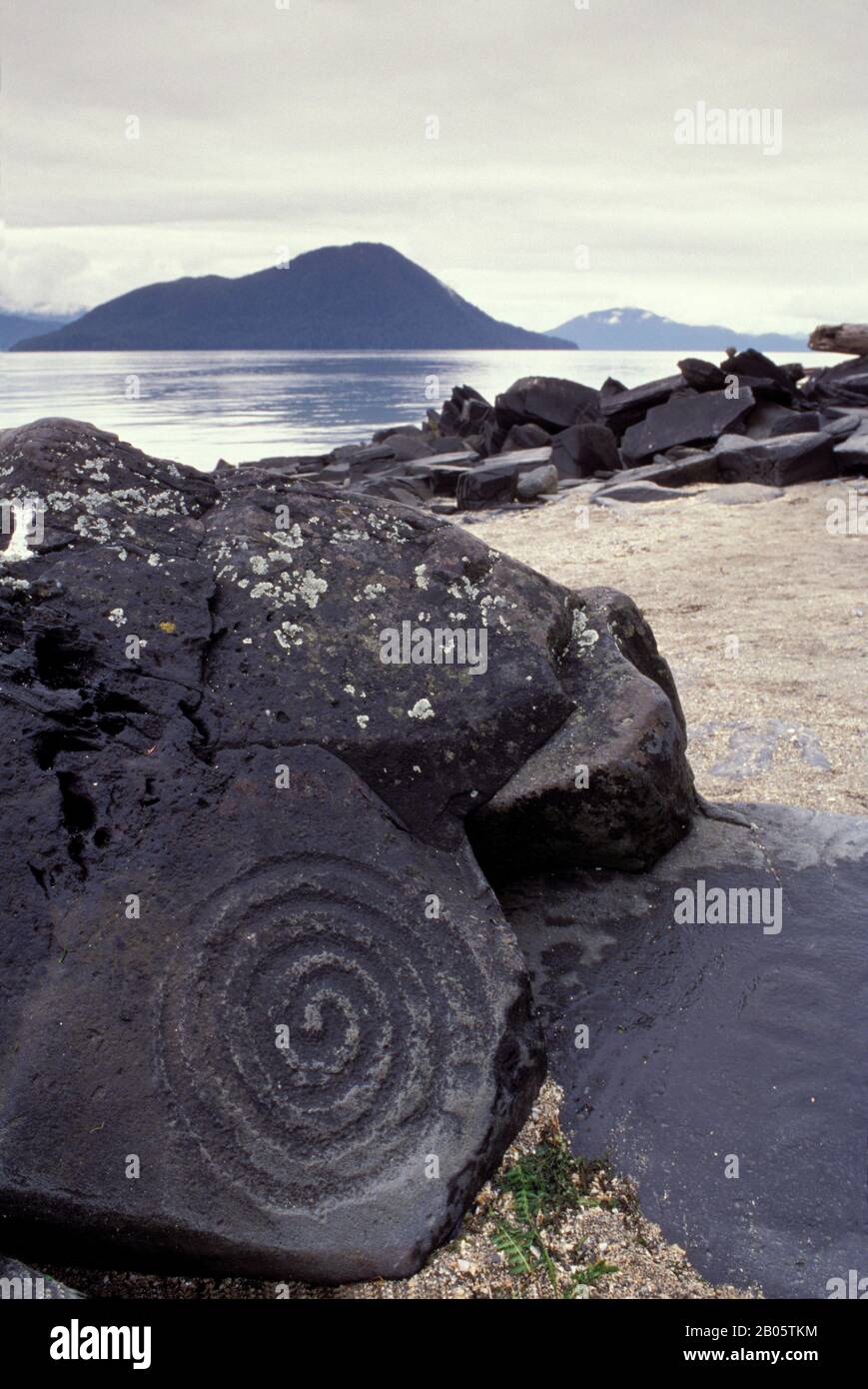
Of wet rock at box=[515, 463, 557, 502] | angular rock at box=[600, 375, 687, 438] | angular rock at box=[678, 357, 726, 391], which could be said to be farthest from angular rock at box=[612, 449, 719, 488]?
angular rock at box=[600, 375, 687, 438]

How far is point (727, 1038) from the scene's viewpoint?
349 cm

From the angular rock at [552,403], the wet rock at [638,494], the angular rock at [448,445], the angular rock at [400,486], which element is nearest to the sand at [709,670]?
the wet rock at [638,494]

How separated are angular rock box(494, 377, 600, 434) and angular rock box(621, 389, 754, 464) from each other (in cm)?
247

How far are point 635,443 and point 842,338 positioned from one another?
6441 mm

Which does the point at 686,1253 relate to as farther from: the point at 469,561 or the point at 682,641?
the point at 682,641

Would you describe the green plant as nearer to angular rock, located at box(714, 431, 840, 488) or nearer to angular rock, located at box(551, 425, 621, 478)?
angular rock, located at box(714, 431, 840, 488)

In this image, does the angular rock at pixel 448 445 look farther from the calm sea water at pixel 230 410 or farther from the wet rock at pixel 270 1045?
the wet rock at pixel 270 1045

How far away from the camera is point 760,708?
668 cm

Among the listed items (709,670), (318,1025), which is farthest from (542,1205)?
(709,670)

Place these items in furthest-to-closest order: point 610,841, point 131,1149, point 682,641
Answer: point 682,641, point 610,841, point 131,1149

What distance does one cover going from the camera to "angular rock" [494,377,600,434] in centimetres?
2211

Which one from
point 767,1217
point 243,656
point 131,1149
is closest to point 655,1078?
point 767,1217

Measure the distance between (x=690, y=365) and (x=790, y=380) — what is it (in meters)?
1.86

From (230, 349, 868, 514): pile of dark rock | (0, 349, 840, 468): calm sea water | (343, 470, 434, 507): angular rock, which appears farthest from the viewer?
Result: (0, 349, 840, 468): calm sea water
